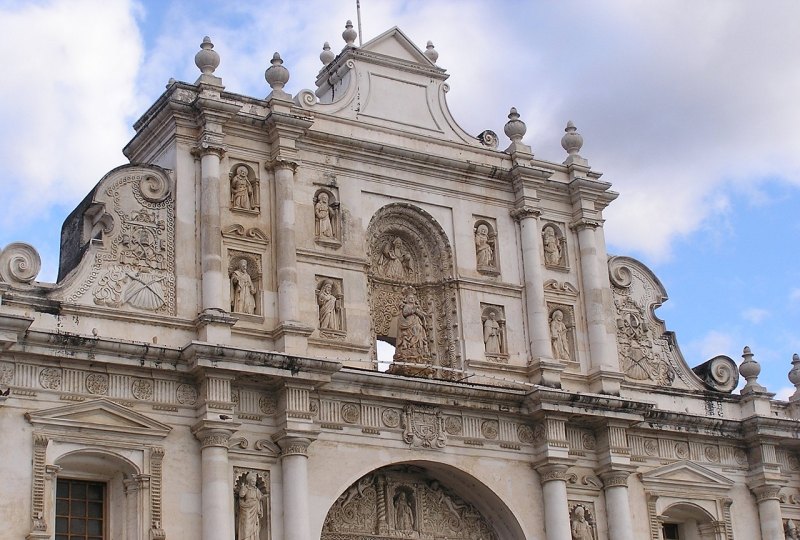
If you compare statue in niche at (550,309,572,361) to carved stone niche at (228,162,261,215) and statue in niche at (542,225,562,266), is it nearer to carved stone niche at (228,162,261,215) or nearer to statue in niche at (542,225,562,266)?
statue in niche at (542,225,562,266)


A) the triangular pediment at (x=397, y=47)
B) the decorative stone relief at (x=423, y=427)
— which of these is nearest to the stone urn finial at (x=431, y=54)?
the triangular pediment at (x=397, y=47)

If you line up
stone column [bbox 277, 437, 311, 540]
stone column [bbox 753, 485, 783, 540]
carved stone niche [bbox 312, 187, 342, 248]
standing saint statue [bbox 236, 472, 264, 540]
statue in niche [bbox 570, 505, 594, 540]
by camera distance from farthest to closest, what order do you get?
stone column [bbox 753, 485, 783, 540]
statue in niche [bbox 570, 505, 594, 540]
carved stone niche [bbox 312, 187, 342, 248]
stone column [bbox 277, 437, 311, 540]
standing saint statue [bbox 236, 472, 264, 540]

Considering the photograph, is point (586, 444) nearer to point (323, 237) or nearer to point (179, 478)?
point (323, 237)

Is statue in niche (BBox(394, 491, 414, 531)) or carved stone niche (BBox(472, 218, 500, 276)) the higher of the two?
carved stone niche (BBox(472, 218, 500, 276))

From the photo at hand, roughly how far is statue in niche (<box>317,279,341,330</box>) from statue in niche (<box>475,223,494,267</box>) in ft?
8.53

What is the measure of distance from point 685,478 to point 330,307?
6189 mm

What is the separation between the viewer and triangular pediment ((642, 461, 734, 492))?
21406 mm

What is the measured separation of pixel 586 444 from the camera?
20984 mm

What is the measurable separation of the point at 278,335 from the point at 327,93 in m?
4.58

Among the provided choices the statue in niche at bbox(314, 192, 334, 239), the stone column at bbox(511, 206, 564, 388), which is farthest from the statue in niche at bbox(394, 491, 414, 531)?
the statue in niche at bbox(314, 192, 334, 239)

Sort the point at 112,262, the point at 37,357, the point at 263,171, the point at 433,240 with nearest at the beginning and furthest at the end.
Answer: the point at 37,357, the point at 112,262, the point at 263,171, the point at 433,240

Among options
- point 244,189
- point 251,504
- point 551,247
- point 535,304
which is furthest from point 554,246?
point 251,504

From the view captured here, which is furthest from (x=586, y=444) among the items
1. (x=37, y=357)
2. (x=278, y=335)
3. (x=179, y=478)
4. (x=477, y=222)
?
(x=37, y=357)

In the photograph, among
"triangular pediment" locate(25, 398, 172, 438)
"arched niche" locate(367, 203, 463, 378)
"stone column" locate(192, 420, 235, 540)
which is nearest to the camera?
"triangular pediment" locate(25, 398, 172, 438)
